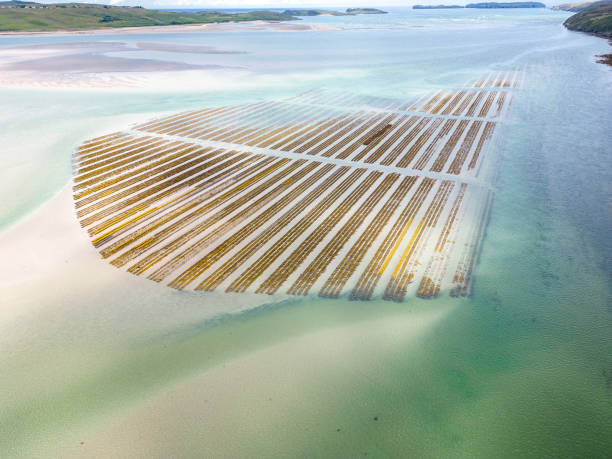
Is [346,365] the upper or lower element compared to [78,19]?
lower

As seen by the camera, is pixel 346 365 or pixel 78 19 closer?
pixel 346 365

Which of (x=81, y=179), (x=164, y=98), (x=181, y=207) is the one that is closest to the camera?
(x=181, y=207)

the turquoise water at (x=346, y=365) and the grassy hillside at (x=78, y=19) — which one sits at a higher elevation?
the grassy hillside at (x=78, y=19)

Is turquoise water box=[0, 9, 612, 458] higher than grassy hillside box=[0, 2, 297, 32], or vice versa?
grassy hillside box=[0, 2, 297, 32]

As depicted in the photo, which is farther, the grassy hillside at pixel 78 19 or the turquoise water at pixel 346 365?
the grassy hillside at pixel 78 19

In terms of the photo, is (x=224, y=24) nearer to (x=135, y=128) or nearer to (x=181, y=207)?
(x=135, y=128)

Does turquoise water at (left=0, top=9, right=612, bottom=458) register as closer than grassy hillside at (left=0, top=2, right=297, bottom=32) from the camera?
Yes

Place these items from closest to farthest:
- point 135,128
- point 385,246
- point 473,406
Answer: point 473,406 → point 385,246 → point 135,128

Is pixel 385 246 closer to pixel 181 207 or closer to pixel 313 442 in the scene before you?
pixel 313 442

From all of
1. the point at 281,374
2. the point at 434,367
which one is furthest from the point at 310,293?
the point at 434,367

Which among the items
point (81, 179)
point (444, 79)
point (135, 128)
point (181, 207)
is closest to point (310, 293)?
point (181, 207)

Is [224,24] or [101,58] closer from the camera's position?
[101,58]
